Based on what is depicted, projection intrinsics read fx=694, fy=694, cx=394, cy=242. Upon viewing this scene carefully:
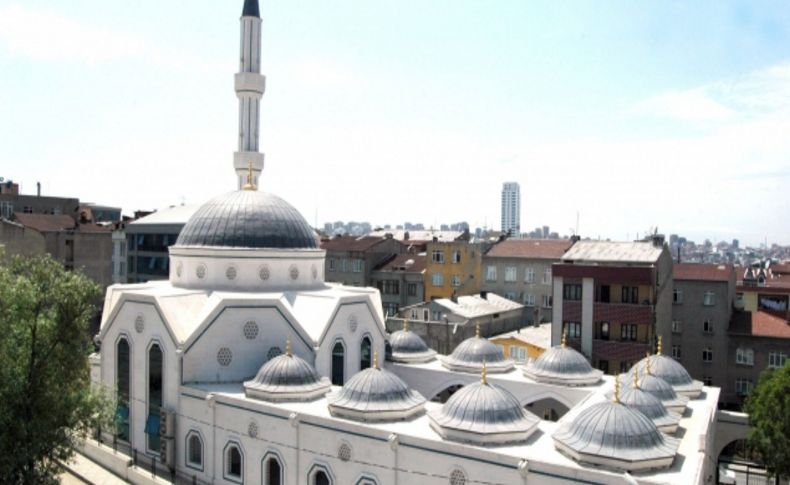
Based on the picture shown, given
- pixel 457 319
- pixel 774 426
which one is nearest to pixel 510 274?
pixel 457 319

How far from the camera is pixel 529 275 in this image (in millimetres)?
43656

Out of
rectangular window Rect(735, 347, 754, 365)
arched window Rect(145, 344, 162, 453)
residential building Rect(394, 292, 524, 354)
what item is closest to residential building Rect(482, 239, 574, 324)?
residential building Rect(394, 292, 524, 354)

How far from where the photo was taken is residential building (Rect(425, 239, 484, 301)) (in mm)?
44656

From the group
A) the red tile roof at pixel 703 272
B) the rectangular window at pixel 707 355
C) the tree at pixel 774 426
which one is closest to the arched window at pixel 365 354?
the tree at pixel 774 426

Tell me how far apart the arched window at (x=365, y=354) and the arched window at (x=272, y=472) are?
20.2ft

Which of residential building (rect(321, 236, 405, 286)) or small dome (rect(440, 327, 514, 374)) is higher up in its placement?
residential building (rect(321, 236, 405, 286))

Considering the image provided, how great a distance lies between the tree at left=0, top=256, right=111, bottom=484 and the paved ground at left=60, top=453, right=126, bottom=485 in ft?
13.4

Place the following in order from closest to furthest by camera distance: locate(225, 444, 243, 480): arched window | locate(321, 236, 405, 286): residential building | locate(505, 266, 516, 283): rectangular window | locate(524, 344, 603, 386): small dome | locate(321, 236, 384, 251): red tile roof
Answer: locate(225, 444, 243, 480): arched window < locate(524, 344, 603, 386): small dome < locate(505, 266, 516, 283): rectangular window < locate(321, 236, 405, 286): residential building < locate(321, 236, 384, 251): red tile roof

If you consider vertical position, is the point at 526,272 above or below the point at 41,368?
above

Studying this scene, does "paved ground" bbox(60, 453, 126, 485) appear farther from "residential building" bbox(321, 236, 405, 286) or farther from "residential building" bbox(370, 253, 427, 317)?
"residential building" bbox(321, 236, 405, 286)

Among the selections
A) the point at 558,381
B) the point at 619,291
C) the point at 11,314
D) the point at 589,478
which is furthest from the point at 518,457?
the point at 619,291

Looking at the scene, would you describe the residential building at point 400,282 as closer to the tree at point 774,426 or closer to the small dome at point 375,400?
the tree at point 774,426

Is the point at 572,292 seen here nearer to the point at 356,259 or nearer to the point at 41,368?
the point at 356,259

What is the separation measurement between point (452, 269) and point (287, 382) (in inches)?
983
